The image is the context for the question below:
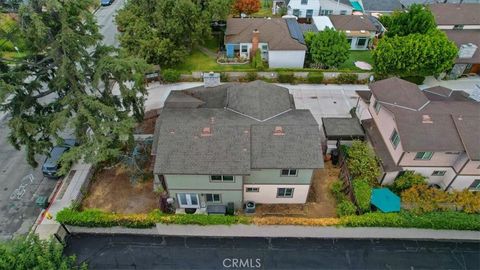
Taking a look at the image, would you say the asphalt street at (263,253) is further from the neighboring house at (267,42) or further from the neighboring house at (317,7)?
the neighboring house at (317,7)

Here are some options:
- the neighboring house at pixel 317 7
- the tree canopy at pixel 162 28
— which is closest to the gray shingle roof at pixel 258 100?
the tree canopy at pixel 162 28

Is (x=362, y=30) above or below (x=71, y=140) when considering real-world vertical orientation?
above

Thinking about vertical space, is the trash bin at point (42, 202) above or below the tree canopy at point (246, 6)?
below

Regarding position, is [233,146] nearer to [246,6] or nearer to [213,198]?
[213,198]

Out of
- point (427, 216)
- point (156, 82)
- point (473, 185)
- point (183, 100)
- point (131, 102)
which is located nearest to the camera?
point (427, 216)

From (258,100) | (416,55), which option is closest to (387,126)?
(258,100)

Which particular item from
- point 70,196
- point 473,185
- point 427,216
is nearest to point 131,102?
point 70,196

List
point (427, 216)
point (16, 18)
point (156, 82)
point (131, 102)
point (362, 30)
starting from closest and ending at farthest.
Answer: point (16, 18), point (427, 216), point (131, 102), point (156, 82), point (362, 30)

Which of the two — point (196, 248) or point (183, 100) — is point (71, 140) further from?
point (196, 248)
